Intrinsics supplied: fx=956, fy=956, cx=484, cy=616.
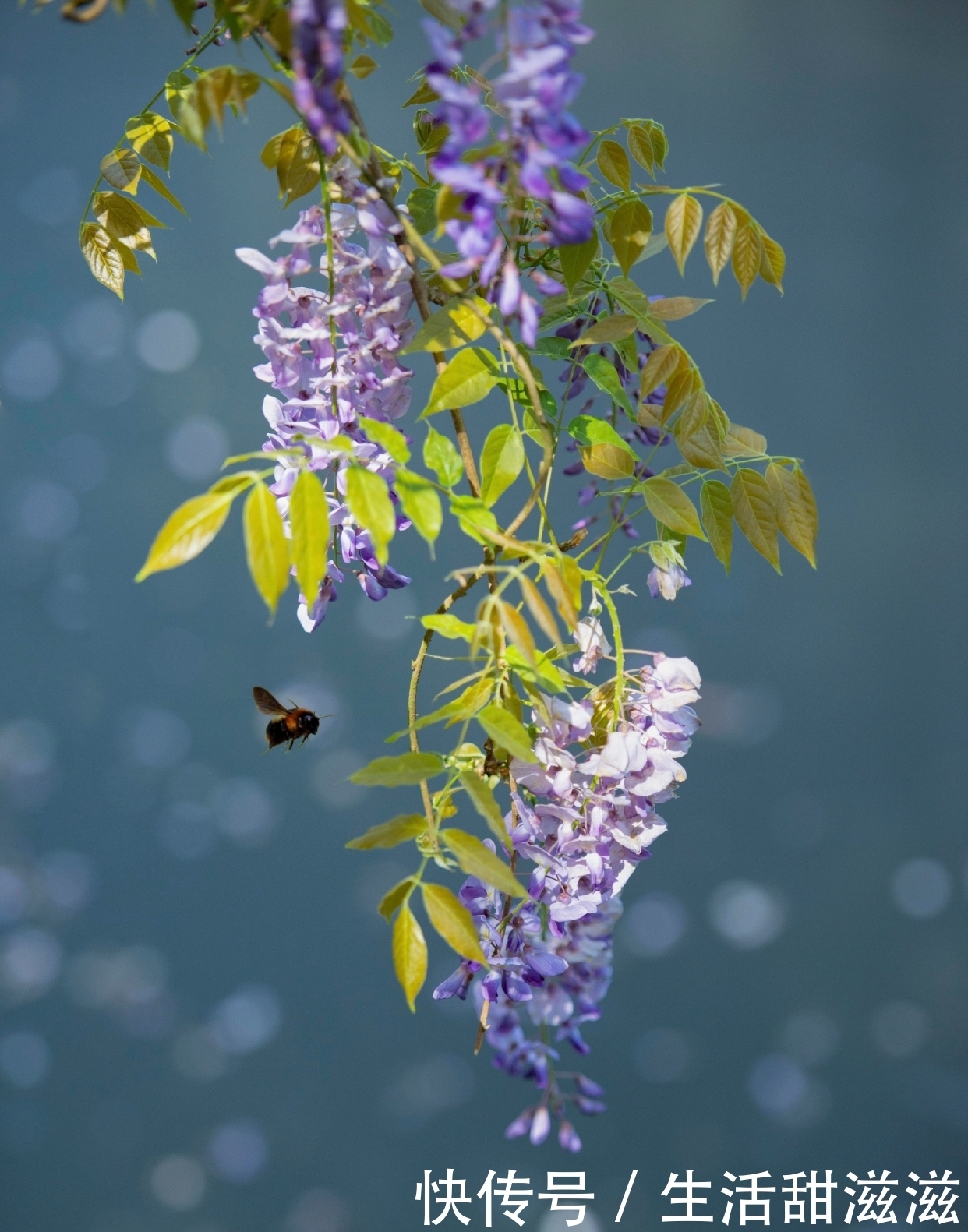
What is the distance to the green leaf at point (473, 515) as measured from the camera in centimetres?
46

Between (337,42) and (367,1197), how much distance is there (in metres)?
1.44

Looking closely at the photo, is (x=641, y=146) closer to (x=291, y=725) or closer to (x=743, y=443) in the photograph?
(x=743, y=443)

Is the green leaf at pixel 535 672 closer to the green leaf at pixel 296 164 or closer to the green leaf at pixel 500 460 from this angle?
the green leaf at pixel 500 460

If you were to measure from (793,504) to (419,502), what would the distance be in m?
0.26

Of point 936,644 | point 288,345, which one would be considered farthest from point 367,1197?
point 288,345

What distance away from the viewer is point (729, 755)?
140cm

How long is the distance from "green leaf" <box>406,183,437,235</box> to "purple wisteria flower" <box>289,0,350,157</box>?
19 cm

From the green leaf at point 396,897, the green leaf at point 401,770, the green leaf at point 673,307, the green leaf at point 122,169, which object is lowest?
the green leaf at point 396,897

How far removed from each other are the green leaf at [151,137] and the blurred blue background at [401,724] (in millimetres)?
640

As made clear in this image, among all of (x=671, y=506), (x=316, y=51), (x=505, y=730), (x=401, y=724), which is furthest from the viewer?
(x=401, y=724)

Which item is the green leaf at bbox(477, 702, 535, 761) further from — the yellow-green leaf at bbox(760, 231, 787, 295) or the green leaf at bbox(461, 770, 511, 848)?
the yellow-green leaf at bbox(760, 231, 787, 295)

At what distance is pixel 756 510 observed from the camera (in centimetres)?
58

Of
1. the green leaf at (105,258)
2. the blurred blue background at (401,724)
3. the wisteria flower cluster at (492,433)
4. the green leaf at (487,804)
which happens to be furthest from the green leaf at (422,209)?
the blurred blue background at (401,724)

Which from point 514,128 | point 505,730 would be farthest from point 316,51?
point 505,730
